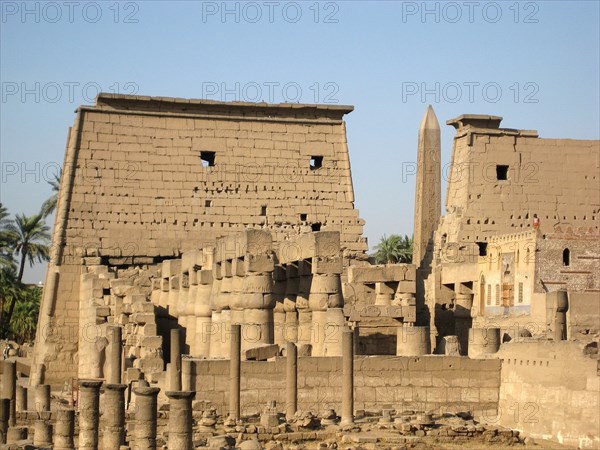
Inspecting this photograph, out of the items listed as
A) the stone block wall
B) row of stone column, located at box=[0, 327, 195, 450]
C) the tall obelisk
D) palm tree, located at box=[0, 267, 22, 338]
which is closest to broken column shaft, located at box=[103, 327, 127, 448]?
row of stone column, located at box=[0, 327, 195, 450]

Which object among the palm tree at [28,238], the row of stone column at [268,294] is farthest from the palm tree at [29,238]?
the row of stone column at [268,294]

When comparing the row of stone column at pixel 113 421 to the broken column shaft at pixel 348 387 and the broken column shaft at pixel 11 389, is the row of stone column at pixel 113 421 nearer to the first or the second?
the broken column shaft at pixel 11 389

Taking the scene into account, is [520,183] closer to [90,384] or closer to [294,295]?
[294,295]

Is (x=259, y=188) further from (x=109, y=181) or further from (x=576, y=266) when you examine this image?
(x=576, y=266)

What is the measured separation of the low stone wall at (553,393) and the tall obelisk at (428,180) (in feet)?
68.5

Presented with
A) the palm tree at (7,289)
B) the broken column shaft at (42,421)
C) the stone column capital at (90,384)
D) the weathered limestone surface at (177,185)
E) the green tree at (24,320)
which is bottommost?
the broken column shaft at (42,421)

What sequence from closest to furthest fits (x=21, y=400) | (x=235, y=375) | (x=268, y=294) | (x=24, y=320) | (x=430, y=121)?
(x=235, y=375) → (x=268, y=294) → (x=21, y=400) → (x=430, y=121) → (x=24, y=320)

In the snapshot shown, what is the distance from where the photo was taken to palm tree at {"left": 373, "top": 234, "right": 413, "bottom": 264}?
2238 inches

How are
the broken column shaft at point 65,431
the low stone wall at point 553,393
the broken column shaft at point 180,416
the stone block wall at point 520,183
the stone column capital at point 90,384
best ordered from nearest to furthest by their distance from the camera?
the broken column shaft at point 180,416, the stone column capital at point 90,384, the broken column shaft at point 65,431, the low stone wall at point 553,393, the stone block wall at point 520,183

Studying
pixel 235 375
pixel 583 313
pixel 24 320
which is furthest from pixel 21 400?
pixel 24 320

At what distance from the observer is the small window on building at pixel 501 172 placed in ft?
131

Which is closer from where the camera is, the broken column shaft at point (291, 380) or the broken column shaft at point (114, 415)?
the broken column shaft at point (114, 415)

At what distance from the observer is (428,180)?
4681 centimetres

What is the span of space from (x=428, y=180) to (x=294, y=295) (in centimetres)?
1936
